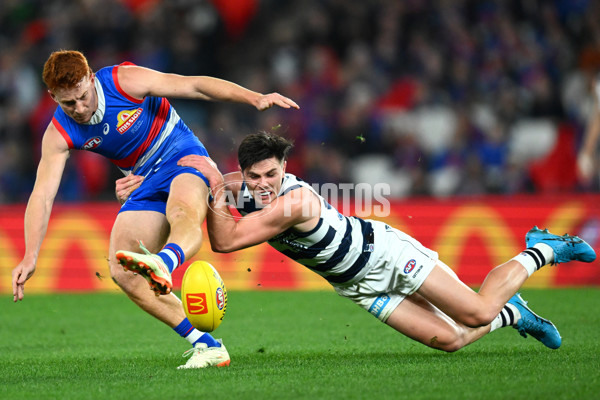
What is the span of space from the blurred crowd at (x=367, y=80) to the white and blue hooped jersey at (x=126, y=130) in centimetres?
610

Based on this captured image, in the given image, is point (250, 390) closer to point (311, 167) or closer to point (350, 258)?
point (350, 258)

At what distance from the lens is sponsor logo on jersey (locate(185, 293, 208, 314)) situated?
546 centimetres

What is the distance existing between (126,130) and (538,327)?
338 cm

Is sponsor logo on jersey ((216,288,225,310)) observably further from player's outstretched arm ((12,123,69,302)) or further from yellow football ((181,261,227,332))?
player's outstretched arm ((12,123,69,302))

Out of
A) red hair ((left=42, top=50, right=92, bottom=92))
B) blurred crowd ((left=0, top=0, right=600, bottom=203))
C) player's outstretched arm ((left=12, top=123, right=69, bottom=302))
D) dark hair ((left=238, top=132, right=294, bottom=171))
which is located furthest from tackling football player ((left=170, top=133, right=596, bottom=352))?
blurred crowd ((left=0, top=0, right=600, bottom=203))

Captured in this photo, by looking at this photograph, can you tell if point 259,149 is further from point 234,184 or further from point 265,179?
point 234,184

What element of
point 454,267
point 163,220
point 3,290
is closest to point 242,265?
point 454,267

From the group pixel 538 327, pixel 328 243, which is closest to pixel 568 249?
pixel 538 327

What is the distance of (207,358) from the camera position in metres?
5.94

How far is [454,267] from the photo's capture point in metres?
11.6

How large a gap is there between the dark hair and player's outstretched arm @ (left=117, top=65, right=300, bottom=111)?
242 mm

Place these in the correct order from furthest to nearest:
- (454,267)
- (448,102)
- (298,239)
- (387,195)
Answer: (448,102)
(387,195)
(454,267)
(298,239)

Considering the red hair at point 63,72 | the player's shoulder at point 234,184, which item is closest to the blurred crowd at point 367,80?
the player's shoulder at point 234,184

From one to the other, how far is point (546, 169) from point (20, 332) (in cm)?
786
